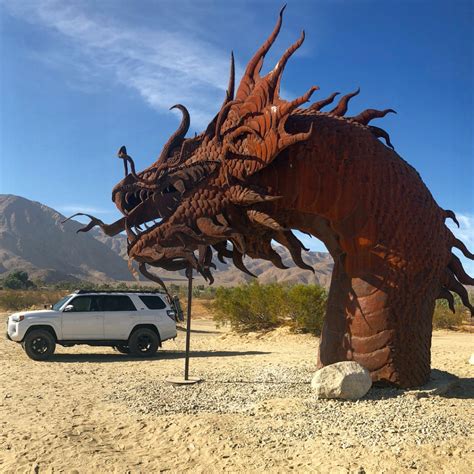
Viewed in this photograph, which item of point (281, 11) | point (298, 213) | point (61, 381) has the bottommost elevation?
point (61, 381)

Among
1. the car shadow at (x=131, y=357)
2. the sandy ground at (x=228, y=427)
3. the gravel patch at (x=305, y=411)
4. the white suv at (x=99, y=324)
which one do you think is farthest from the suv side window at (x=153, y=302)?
the gravel patch at (x=305, y=411)

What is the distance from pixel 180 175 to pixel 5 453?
405cm

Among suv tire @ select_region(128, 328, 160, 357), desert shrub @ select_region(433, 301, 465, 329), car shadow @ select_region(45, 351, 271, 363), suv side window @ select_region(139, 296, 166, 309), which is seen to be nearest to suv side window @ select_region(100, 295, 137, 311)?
suv side window @ select_region(139, 296, 166, 309)

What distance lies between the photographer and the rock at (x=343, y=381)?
6973 millimetres

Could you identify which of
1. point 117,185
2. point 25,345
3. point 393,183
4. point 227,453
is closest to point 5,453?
point 227,453

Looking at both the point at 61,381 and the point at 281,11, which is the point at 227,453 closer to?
the point at 281,11

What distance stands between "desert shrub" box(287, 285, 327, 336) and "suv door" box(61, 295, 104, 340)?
868cm

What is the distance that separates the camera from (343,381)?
6.97m

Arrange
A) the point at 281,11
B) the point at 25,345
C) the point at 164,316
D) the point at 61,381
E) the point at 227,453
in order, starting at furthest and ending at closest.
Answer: the point at 164,316 < the point at 25,345 < the point at 61,381 < the point at 281,11 < the point at 227,453

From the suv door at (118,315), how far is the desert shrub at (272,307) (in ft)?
25.8

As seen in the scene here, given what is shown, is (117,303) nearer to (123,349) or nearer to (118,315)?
(118,315)

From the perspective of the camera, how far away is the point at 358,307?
24.4 ft

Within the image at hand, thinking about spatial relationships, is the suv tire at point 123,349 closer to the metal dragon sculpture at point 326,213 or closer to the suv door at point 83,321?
the suv door at point 83,321

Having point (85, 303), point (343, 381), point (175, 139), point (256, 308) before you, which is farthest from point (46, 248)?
point (343, 381)
